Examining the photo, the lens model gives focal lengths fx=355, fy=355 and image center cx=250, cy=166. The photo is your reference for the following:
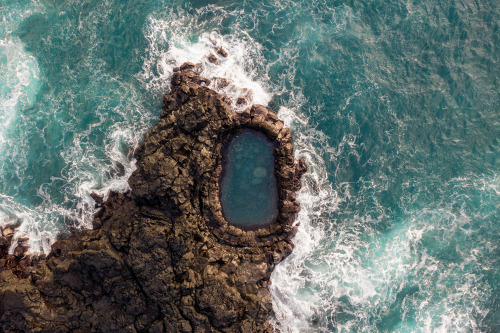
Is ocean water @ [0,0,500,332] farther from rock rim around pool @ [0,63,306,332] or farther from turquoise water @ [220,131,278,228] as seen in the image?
rock rim around pool @ [0,63,306,332]

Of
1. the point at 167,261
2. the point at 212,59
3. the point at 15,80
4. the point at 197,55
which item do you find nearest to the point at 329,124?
the point at 212,59

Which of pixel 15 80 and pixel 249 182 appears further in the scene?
pixel 15 80

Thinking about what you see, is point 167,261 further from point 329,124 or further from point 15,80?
point 15,80

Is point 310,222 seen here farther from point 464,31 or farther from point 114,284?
point 464,31

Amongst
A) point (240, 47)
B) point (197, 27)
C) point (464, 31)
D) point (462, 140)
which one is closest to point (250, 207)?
point (240, 47)

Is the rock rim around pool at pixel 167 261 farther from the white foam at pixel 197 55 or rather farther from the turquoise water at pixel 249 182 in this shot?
the white foam at pixel 197 55
